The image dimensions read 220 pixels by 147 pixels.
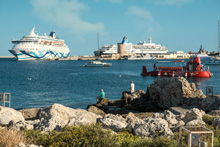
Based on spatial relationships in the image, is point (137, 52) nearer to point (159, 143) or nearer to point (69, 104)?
point (69, 104)

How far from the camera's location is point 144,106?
1438cm

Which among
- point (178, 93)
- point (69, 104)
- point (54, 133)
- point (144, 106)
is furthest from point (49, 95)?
point (54, 133)

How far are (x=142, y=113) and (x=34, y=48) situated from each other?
8455 centimetres

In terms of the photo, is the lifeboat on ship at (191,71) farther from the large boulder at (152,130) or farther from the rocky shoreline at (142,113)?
the large boulder at (152,130)

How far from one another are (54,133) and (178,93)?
9.03 m

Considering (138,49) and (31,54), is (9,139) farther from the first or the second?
(138,49)

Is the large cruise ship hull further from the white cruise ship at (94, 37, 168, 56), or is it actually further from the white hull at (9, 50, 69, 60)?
the white cruise ship at (94, 37, 168, 56)

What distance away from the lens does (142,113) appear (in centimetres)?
1151

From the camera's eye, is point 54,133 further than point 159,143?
Yes

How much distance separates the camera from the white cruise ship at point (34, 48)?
9056 centimetres

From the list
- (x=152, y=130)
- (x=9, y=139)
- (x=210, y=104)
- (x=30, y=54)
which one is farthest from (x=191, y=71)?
(x=30, y=54)

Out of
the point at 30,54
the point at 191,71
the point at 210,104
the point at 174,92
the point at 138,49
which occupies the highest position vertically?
the point at 138,49

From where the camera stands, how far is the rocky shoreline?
6.20 meters

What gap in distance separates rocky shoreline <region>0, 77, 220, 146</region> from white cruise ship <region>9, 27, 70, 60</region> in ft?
260
